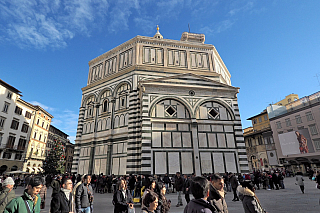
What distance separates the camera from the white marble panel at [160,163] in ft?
48.4

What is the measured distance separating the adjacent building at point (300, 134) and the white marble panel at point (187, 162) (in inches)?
926

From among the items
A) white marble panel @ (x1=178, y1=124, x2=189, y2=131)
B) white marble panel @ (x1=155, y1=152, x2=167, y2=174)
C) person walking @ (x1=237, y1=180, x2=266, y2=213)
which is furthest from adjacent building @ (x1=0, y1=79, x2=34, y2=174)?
person walking @ (x1=237, y1=180, x2=266, y2=213)

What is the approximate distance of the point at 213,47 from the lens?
77.6ft

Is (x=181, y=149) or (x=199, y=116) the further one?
(x=199, y=116)

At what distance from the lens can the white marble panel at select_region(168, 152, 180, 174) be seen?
49.1 feet

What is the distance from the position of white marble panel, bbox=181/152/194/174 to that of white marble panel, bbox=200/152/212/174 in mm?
917

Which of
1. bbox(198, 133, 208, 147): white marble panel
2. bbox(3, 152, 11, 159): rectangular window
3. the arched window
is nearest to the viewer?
bbox(198, 133, 208, 147): white marble panel

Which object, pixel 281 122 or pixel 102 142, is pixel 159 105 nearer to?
pixel 102 142

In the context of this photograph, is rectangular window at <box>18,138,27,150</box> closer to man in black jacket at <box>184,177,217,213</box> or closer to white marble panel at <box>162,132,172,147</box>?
white marble panel at <box>162,132,172,147</box>

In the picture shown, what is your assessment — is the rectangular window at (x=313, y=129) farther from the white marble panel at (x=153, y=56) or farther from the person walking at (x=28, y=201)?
the person walking at (x=28, y=201)

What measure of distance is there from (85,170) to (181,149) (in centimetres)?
1102

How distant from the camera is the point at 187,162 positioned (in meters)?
15.3

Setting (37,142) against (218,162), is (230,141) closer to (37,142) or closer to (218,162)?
(218,162)

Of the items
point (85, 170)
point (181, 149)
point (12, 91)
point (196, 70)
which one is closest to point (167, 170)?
point (181, 149)
